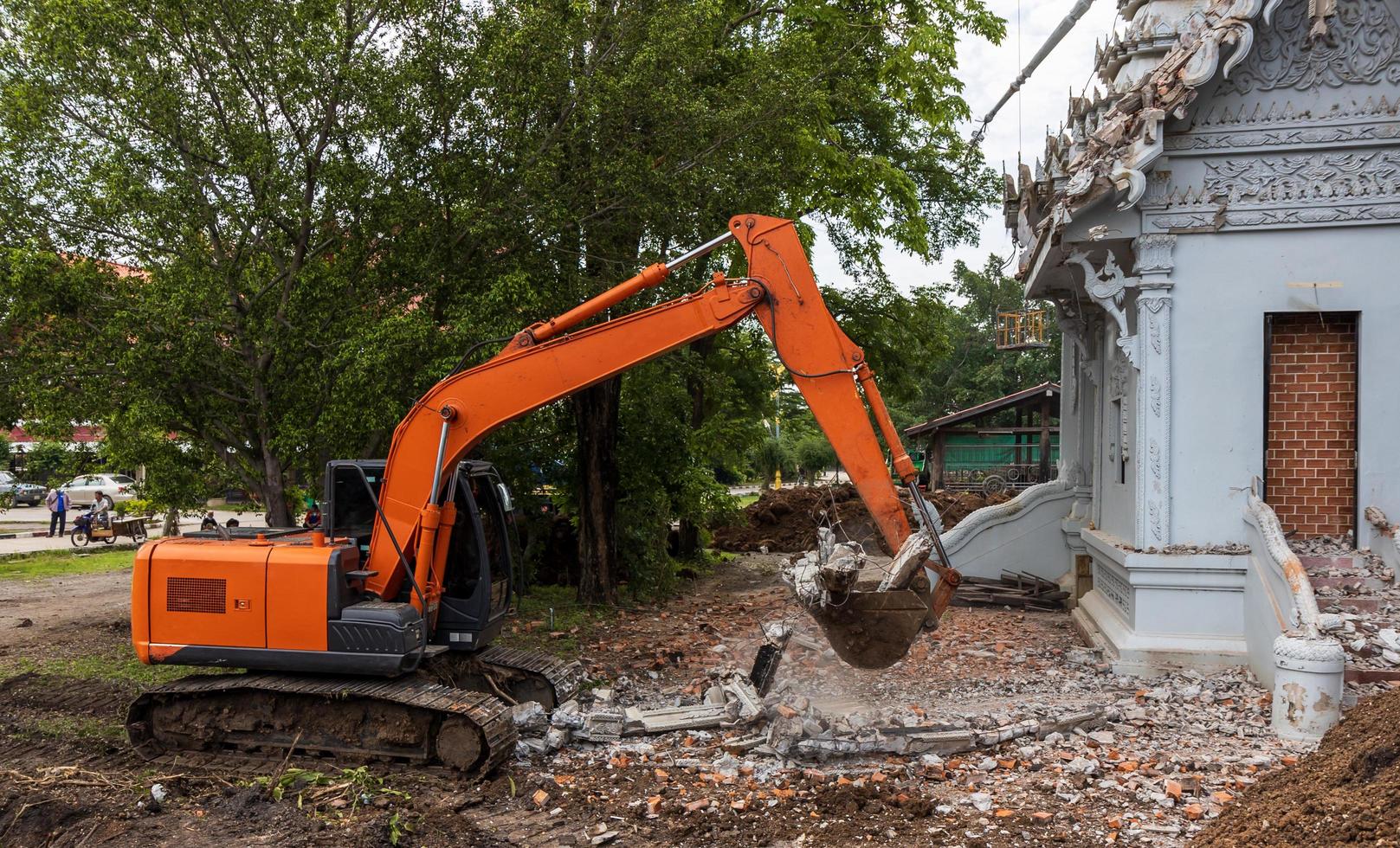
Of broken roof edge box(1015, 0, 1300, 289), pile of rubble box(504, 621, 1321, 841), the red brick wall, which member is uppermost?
broken roof edge box(1015, 0, 1300, 289)

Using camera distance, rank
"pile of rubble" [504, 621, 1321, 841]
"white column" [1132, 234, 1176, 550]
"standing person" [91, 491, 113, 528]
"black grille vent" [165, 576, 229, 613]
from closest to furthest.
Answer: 1. "pile of rubble" [504, 621, 1321, 841]
2. "black grille vent" [165, 576, 229, 613]
3. "white column" [1132, 234, 1176, 550]
4. "standing person" [91, 491, 113, 528]

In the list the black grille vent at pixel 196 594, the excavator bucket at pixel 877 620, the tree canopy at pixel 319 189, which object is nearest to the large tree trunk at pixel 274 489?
the tree canopy at pixel 319 189

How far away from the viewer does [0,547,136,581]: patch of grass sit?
19.7 metres

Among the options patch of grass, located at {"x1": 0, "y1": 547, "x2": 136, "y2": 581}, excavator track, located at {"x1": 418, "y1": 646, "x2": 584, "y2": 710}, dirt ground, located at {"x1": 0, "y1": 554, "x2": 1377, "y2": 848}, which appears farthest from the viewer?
patch of grass, located at {"x1": 0, "y1": 547, "x2": 136, "y2": 581}

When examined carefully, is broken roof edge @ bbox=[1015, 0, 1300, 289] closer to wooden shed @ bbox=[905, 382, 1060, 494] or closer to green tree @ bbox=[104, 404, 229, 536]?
green tree @ bbox=[104, 404, 229, 536]

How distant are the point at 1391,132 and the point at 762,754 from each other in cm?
865

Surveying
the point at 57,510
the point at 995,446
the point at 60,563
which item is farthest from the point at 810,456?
the point at 60,563

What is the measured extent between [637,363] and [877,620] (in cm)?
286

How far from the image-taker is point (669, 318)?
27.3 feet

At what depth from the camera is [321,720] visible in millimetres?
8062

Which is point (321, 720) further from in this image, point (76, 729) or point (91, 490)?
point (91, 490)

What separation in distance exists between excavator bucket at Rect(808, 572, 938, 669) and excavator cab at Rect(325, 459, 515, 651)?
2.76 metres

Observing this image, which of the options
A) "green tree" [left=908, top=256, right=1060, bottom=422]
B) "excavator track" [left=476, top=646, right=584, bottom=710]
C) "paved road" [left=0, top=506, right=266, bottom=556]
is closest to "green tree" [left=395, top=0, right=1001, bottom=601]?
"excavator track" [left=476, top=646, right=584, bottom=710]

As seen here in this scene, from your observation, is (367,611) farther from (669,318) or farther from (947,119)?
(947,119)
